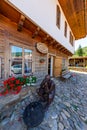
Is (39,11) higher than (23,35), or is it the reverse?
(39,11)

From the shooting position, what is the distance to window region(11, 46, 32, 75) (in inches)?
157

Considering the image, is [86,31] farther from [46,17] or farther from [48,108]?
[48,108]

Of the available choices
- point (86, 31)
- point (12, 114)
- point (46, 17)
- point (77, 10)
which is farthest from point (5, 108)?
point (86, 31)

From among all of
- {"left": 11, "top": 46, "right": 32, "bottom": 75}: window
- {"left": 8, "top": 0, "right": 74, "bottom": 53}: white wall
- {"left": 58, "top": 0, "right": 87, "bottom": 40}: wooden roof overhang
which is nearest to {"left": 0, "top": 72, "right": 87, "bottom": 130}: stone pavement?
{"left": 11, "top": 46, "right": 32, "bottom": 75}: window

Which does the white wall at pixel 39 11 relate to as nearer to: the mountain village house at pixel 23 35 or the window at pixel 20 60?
the mountain village house at pixel 23 35

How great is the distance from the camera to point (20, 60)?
14.1ft

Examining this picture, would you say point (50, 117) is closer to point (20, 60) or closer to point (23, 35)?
point (20, 60)

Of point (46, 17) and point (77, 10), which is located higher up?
point (77, 10)

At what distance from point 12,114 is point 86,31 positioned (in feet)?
37.3

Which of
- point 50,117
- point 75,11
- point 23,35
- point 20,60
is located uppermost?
point 75,11

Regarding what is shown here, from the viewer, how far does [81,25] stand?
32.6 ft

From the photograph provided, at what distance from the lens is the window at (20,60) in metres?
3.98

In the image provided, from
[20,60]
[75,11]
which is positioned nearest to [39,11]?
[20,60]

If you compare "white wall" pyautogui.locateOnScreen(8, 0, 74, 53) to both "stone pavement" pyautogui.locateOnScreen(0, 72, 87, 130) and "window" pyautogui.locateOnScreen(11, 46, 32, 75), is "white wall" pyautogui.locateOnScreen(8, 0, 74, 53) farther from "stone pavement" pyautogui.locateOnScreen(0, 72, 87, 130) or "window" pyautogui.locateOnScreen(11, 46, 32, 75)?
"stone pavement" pyautogui.locateOnScreen(0, 72, 87, 130)
